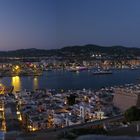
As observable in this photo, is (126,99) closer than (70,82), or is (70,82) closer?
(126,99)

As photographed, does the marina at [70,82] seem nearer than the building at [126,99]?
No

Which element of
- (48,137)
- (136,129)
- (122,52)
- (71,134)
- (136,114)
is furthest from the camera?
(122,52)

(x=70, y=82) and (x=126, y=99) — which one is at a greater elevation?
(x=126, y=99)

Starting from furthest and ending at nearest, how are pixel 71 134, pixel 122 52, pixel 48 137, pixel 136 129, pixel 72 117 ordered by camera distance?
pixel 122 52, pixel 72 117, pixel 136 129, pixel 48 137, pixel 71 134

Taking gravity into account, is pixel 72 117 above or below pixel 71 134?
below

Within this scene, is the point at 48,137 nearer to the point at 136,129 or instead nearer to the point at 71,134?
the point at 71,134

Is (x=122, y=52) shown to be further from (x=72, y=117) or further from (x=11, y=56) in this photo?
(x=72, y=117)

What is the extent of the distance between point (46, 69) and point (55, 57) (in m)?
2.83

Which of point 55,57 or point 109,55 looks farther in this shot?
point 109,55

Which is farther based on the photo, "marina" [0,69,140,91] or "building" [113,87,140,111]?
"marina" [0,69,140,91]

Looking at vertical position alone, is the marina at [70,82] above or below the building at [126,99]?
below

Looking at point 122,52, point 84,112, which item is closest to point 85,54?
point 122,52

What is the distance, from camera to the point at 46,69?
1745 inches

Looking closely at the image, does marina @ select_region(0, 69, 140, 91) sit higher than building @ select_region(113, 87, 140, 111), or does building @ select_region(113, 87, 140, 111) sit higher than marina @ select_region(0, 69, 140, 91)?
building @ select_region(113, 87, 140, 111)
